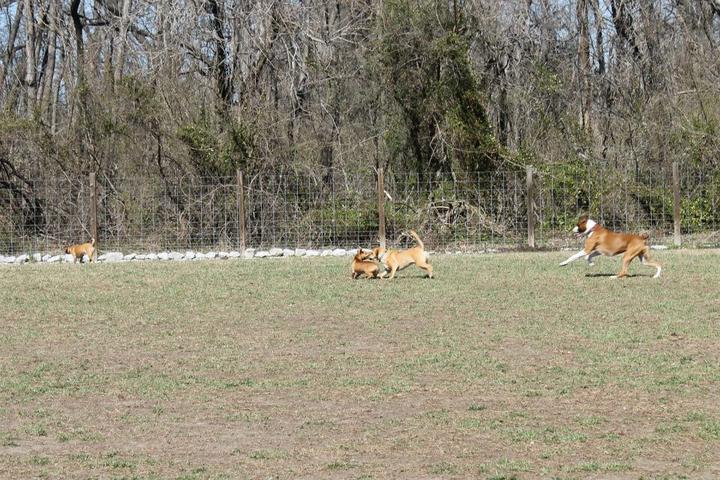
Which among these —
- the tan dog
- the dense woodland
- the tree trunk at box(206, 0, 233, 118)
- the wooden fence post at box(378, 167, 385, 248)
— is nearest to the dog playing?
the tan dog

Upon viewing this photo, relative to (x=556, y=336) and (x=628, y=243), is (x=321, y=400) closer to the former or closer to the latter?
(x=556, y=336)

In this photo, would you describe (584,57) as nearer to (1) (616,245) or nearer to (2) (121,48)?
(2) (121,48)

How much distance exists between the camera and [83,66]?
2752cm

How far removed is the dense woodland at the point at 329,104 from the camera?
26000 mm

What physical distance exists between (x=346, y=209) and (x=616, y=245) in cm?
999

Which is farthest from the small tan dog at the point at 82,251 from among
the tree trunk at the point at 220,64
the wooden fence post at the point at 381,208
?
the tree trunk at the point at 220,64

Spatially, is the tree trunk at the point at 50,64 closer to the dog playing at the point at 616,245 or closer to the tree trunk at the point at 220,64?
the tree trunk at the point at 220,64

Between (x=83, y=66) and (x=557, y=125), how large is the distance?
1254 cm

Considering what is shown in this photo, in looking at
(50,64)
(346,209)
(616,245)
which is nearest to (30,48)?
(50,64)

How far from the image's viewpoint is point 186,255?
2270 cm

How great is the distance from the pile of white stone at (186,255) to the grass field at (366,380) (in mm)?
7048

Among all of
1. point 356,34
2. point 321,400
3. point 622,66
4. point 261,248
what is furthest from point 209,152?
point 321,400

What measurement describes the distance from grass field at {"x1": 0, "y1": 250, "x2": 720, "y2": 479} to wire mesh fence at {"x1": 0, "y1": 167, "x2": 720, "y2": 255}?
30.2 ft

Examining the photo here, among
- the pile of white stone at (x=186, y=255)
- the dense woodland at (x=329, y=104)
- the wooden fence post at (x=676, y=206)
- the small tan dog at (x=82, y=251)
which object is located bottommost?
the pile of white stone at (x=186, y=255)
